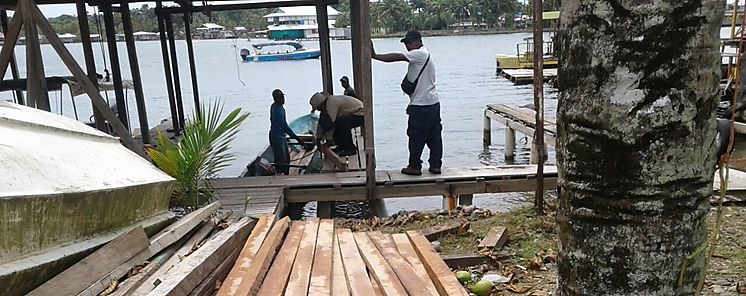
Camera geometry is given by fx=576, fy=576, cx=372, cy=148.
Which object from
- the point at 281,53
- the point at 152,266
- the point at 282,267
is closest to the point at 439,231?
the point at 282,267

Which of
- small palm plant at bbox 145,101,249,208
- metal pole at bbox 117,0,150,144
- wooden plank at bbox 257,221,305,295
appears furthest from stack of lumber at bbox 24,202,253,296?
metal pole at bbox 117,0,150,144

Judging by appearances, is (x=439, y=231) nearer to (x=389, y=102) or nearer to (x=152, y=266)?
(x=152, y=266)

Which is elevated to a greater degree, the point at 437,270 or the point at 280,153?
the point at 437,270

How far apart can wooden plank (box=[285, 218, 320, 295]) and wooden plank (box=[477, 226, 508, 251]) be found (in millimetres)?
1471

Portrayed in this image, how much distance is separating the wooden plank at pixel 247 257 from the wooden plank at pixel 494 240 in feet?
6.11

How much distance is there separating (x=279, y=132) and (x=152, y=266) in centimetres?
608

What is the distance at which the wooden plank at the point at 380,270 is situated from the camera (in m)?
3.45

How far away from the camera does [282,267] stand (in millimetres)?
3834

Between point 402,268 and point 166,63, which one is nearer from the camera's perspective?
point 402,268

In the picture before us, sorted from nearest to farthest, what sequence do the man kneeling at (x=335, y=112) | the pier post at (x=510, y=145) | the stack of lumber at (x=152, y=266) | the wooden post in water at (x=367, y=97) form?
the stack of lumber at (x=152, y=266), the wooden post in water at (x=367, y=97), the man kneeling at (x=335, y=112), the pier post at (x=510, y=145)

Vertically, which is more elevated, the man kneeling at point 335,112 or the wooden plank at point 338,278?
the man kneeling at point 335,112

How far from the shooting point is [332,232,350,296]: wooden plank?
134 inches

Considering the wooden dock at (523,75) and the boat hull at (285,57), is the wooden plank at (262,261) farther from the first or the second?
the boat hull at (285,57)

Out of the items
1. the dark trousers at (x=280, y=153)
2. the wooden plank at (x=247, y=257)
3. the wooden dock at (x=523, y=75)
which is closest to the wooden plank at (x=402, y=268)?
the wooden plank at (x=247, y=257)
